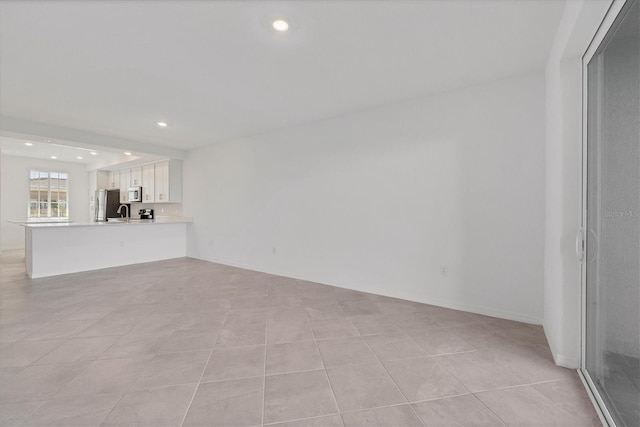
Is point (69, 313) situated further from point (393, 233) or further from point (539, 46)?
point (539, 46)

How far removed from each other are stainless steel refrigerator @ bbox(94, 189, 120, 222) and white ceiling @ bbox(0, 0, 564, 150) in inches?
172

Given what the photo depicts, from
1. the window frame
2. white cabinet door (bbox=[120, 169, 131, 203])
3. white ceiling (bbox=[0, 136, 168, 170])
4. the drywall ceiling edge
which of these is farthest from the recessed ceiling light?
the window frame

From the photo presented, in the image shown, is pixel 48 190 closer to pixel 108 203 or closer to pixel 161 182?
pixel 108 203

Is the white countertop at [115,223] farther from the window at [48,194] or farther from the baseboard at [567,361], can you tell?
the baseboard at [567,361]

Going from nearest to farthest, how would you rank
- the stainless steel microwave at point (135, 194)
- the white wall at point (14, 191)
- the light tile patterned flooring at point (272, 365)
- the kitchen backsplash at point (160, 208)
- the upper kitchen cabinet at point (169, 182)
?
the light tile patterned flooring at point (272, 365), the upper kitchen cabinet at point (169, 182), the kitchen backsplash at point (160, 208), the stainless steel microwave at point (135, 194), the white wall at point (14, 191)

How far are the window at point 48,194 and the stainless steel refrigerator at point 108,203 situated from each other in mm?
1504

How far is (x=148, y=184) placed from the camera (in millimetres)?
6980

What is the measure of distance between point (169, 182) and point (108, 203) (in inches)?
115

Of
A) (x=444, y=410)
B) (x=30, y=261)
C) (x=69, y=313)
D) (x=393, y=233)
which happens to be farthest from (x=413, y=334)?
(x=30, y=261)

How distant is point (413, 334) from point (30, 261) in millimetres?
6003

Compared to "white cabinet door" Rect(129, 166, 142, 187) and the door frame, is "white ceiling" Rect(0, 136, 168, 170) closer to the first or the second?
"white cabinet door" Rect(129, 166, 142, 187)

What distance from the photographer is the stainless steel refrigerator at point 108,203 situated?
7.75 metres

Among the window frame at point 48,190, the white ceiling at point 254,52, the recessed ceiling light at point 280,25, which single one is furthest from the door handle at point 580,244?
Answer: the window frame at point 48,190

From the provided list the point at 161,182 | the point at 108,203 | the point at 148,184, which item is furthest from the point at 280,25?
the point at 108,203
